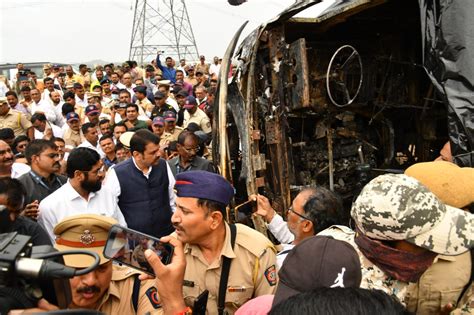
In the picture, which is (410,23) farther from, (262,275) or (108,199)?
(262,275)

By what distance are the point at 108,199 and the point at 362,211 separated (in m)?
2.78

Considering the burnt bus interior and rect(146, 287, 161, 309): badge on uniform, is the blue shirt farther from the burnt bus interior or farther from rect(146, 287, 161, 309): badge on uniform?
rect(146, 287, 161, 309): badge on uniform

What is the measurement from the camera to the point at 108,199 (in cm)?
408

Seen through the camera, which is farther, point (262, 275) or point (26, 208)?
point (26, 208)

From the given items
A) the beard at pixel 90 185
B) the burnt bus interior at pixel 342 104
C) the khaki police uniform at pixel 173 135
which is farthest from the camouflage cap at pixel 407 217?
the khaki police uniform at pixel 173 135

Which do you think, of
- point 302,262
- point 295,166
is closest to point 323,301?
point 302,262

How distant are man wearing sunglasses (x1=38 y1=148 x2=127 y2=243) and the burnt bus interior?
1.81 m

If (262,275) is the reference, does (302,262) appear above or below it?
above

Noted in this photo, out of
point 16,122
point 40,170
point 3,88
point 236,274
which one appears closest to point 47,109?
point 16,122

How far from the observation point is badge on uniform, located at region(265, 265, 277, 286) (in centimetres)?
244

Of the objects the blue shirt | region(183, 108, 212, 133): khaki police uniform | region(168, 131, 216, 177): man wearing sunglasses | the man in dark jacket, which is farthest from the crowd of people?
the blue shirt

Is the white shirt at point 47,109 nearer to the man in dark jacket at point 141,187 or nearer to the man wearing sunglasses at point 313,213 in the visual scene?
the man in dark jacket at point 141,187

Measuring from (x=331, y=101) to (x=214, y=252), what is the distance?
3.83 metres

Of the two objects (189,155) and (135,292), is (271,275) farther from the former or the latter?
(189,155)
